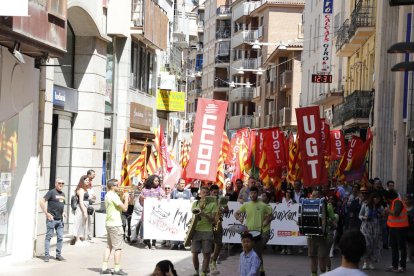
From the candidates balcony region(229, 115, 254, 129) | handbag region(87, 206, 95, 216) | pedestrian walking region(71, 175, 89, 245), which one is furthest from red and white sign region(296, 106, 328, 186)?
balcony region(229, 115, 254, 129)

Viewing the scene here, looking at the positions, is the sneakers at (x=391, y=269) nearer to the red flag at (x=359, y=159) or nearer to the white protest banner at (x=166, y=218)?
the white protest banner at (x=166, y=218)

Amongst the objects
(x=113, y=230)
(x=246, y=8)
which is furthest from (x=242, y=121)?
(x=113, y=230)

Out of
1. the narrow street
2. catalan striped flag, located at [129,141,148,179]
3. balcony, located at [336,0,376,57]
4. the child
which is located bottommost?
the narrow street

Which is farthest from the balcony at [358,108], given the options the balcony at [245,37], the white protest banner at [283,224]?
the balcony at [245,37]

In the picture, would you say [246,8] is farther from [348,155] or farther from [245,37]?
[348,155]

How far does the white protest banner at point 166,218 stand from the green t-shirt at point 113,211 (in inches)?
226

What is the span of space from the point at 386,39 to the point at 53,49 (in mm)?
18959

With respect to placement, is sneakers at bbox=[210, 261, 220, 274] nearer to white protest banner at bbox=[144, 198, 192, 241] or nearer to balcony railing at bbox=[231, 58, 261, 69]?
white protest banner at bbox=[144, 198, 192, 241]

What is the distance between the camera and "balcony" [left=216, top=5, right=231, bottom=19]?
116 meters

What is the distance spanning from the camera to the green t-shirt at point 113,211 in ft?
65.9

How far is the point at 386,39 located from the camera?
37.3 meters

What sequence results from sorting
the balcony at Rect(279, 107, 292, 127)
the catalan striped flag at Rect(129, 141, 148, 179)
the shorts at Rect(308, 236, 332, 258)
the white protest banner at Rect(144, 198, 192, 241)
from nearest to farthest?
the shorts at Rect(308, 236, 332, 258), the white protest banner at Rect(144, 198, 192, 241), the catalan striped flag at Rect(129, 141, 148, 179), the balcony at Rect(279, 107, 292, 127)

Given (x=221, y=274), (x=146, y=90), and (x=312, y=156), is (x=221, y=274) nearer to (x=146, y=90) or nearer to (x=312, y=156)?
(x=312, y=156)

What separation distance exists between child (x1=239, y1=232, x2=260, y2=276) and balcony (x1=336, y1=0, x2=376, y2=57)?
30611mm
